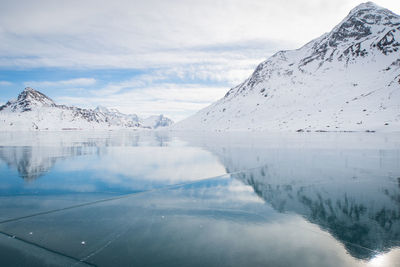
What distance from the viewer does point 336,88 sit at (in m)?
134

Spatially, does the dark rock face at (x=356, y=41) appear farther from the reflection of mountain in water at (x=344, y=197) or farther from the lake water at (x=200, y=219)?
the lake water at (x=200, y=219)

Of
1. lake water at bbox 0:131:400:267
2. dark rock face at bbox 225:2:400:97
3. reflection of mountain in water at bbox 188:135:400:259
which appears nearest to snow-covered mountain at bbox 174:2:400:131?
dark rock face at bbox 225:2:400:97

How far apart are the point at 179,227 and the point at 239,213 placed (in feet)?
6.56

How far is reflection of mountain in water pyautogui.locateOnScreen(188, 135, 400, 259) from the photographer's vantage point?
582cm

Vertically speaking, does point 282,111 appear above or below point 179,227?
above

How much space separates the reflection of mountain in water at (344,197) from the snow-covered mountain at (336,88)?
239 ft

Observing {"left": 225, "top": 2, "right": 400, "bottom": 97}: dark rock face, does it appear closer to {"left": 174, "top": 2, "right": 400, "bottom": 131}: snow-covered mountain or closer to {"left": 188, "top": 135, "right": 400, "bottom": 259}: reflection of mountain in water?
{"left": 174, "top": 2, "right": 400, "bottom": 131}: snow-covered mountain

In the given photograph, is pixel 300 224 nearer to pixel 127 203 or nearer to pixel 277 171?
pixel 127 203

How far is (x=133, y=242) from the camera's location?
5.51m

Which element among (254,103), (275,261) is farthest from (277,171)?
(254,103)

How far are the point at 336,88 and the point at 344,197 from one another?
145439mm

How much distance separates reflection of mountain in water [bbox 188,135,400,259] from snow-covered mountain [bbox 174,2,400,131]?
72763 mm

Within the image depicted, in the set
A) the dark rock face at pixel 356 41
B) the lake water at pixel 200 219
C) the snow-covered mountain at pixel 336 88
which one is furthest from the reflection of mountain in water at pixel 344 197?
the dark rock face at pixel 356 41

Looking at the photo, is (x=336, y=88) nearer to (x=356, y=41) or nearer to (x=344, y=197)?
(x=356, y=41)
